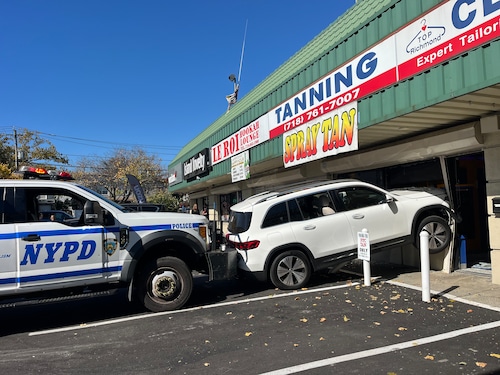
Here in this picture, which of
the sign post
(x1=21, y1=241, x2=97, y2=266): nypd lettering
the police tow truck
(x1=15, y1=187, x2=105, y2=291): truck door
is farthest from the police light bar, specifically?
the sign post

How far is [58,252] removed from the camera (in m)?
5.75

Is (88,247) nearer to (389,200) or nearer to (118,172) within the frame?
(389,200)

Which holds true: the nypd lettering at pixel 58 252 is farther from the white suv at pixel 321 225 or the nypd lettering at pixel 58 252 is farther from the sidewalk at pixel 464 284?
the sidewalk at pixel 464 284

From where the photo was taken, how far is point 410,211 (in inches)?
309

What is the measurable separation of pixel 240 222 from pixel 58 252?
319cm

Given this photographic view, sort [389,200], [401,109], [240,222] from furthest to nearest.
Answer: [389,200]
[240,222]
[401,109]

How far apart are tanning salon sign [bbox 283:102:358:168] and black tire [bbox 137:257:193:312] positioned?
3.91 m

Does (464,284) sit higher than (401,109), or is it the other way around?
(401,109)

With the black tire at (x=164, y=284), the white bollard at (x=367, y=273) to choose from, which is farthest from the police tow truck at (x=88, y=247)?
the white bollard at (x=367, y=273)

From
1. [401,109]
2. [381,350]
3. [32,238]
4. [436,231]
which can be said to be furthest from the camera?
[436,231]

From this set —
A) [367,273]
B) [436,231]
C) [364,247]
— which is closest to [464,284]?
[436,231]

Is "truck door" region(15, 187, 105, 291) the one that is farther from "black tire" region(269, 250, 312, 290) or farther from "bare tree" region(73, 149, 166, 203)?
"bare tree" region(73, 149, 166, 203)

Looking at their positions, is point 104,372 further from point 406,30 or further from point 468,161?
point 468,161

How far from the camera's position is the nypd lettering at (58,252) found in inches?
221
